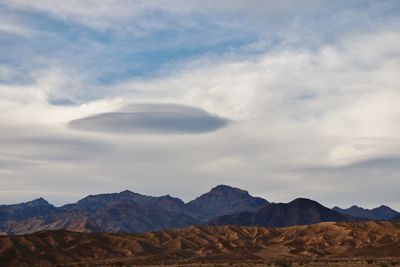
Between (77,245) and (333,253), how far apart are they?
188 ft

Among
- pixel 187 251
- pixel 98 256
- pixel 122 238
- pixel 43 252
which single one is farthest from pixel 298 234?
pixel 43 252

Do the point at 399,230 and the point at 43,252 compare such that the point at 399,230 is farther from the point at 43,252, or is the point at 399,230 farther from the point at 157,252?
the point at 43,252

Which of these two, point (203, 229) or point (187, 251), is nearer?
point (187, 251)

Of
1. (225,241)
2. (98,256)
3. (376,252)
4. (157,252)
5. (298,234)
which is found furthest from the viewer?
(298,234)

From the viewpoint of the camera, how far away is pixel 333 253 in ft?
420

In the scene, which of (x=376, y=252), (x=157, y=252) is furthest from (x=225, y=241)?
(x=376, y=252)

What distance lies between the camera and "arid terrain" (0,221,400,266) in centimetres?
11569

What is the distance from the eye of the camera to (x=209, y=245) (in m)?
143

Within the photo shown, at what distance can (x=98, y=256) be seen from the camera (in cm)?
12600

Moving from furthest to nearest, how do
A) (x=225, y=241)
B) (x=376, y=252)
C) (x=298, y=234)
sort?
(x=298, y=234) → (x=225, y=241) → (x=376, y=252)

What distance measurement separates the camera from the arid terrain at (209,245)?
116 metres

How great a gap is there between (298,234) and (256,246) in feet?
64.2

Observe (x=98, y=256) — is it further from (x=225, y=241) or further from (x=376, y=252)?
(x=376, y=252)

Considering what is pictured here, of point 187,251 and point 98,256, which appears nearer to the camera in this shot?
point 98,256
